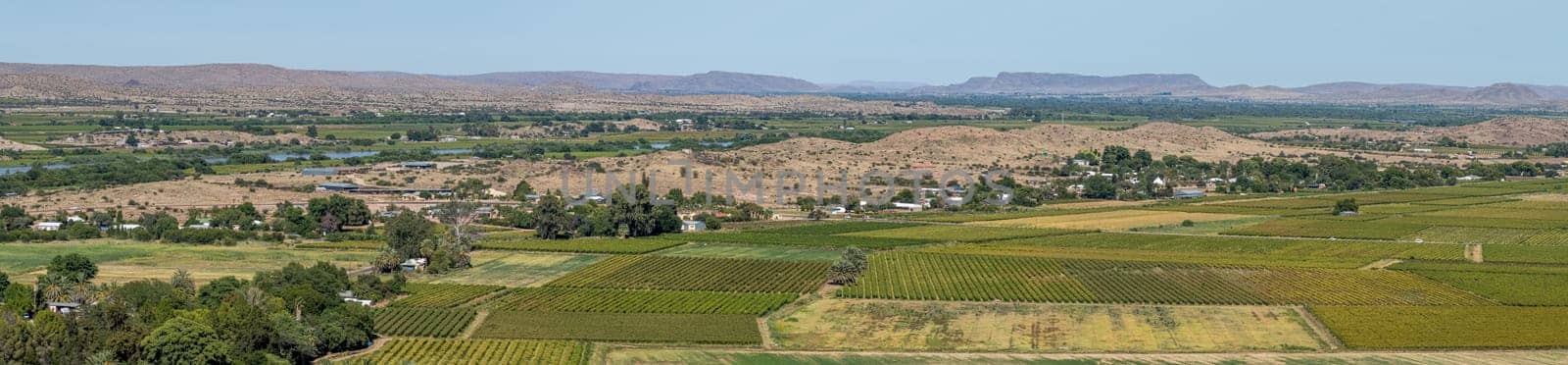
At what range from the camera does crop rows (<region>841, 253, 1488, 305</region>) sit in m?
50.9

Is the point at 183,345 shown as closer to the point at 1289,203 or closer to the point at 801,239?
the point at 801,239

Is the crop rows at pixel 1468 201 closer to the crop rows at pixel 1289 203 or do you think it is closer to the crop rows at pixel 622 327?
the crop rows at pixel 1289 203

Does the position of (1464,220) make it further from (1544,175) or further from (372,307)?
(372,307)

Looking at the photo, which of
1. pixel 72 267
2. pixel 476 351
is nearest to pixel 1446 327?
pixel 476 351

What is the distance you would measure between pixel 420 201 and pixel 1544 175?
89.3 meters

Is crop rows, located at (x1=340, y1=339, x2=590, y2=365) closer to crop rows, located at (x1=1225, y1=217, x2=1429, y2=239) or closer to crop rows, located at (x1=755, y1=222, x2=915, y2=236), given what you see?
crop rows, located at (x1=755, y1=222, x2=915, y2=236)

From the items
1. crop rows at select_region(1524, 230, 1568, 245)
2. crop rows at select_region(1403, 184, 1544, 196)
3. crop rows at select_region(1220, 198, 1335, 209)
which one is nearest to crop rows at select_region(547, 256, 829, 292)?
crop rows at select_region(1524, 230, 1568, 245)

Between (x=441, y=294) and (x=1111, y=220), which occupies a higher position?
(x=441, y=294)

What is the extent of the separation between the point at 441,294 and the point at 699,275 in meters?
10.4

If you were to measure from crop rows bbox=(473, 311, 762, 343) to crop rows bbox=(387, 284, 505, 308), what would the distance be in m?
2.86

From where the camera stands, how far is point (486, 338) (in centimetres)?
4219

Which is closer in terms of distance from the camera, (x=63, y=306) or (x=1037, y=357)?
(x=1037, y=357)

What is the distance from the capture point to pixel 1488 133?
17025 cm

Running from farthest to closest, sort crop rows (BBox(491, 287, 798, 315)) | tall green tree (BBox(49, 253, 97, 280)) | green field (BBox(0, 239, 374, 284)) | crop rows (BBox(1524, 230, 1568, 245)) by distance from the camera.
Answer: crop rows (BBox(1524, 230, 1568, 245)), green field (BBox(0, 239, 374, 284)), tall green tree (BBox(49, 253, 97, 280)), crop rows (BBox(491, 287, 798, 315))
